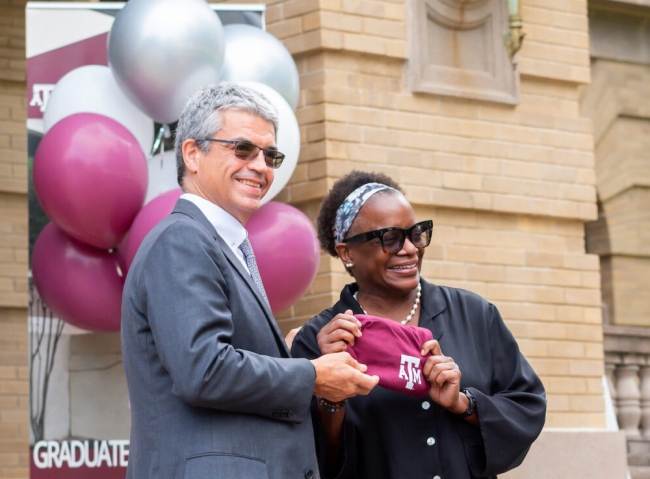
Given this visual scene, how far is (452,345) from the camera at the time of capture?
3070 mm

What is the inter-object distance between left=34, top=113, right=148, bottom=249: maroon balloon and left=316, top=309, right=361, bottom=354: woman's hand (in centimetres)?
191

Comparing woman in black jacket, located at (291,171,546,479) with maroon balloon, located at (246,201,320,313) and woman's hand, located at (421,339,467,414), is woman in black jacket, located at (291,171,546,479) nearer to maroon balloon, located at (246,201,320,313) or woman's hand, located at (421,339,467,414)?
woman's hand, located at (421,339,467,414)

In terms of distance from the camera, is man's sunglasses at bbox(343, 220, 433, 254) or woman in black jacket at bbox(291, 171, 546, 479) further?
man's sunglasses at bbox(343, 220, 433, 254)

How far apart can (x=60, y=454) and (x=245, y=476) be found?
2.70 m

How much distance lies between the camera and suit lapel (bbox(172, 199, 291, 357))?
262 cm

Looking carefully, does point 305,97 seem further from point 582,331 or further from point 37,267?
point 582,331

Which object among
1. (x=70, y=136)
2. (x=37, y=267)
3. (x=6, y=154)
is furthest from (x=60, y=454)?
(x=6, y=154)

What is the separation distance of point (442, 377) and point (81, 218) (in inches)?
86.2

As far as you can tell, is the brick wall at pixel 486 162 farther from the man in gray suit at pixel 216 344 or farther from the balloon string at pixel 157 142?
the man in gray suit at pixel 216 344

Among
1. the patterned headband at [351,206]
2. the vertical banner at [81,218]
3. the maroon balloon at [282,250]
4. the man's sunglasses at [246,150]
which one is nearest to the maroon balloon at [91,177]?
the vertical banner at [81,218]

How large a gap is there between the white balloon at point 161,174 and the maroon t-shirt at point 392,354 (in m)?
2.16

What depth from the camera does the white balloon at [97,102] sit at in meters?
4.78

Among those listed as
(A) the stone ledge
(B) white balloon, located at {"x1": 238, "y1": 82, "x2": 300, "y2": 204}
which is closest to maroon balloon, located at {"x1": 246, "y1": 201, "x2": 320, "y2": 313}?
(B) white balloon, located at {"x1": 238, "y1": 82, "x2": 300, "y2": 204}

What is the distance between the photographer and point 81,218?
4.56m
